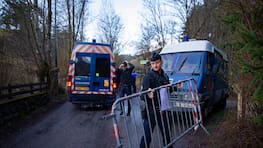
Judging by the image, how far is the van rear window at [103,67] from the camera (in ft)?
29.6

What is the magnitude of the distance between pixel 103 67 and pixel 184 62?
12.1ft

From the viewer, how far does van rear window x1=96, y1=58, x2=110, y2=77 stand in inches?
355

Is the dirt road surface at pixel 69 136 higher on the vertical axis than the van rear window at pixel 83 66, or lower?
lower

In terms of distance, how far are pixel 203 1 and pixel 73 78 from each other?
465 inches

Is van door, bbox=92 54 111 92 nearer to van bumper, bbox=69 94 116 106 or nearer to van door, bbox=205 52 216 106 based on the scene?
van bumper, bbox=69 94 116 106

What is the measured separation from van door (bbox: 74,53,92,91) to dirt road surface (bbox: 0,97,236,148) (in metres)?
1.90

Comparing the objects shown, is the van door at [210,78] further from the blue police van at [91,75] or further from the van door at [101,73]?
the van door at [101,73]

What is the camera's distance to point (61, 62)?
64.3 feet

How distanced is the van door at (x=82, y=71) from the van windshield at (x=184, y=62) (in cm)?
349

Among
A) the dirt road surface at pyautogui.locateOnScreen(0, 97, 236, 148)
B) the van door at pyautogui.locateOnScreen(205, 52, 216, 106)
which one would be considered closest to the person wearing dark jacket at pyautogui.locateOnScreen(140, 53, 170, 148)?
the dirt road surface at pyautogui.locateOnScreen(0, 97, 236, 148)

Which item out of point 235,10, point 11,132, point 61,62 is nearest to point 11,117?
point 11,132

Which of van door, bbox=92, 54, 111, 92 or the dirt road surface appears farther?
van door, bbox=92, 54, 111, 92

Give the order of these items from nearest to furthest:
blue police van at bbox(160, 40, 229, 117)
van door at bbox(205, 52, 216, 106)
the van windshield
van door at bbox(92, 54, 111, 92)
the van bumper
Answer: blue police van at bbox(160, 40, 229, 117)
the van windshield
van door at bbox(205, 52, 216, 106)
the van bumper
van door at bbox(92, 54, 111, 92)

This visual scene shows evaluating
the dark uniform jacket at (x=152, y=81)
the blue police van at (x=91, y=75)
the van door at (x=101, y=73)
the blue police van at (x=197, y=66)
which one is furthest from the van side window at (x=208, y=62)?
the van door at (x=101, y=73)
